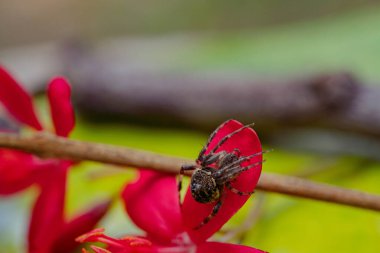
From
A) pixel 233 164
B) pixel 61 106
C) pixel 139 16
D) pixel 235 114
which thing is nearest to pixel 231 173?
pixel 233 164

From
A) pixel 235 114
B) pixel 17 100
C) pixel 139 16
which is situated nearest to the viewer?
pixel 17 100

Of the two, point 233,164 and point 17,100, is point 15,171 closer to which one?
point 17,100

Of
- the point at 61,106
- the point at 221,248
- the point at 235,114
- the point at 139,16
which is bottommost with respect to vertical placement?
the point at 221,248

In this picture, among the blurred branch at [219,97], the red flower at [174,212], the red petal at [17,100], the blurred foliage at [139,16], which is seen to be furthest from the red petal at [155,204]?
the blurred foliage at [139,16]

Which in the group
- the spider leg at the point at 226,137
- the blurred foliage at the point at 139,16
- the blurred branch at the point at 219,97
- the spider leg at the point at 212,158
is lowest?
the spider leg at the point at 212,158

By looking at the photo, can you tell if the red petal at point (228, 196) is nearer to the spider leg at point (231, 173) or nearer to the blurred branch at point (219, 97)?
the spider leg at point (231, 173)

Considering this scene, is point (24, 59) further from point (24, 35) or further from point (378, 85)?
point (24, 35)

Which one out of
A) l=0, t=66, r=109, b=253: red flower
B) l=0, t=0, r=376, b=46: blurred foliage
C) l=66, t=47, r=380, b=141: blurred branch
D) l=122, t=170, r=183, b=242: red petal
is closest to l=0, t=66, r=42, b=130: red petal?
l=0, t=66, r=109, b=253: red flower
